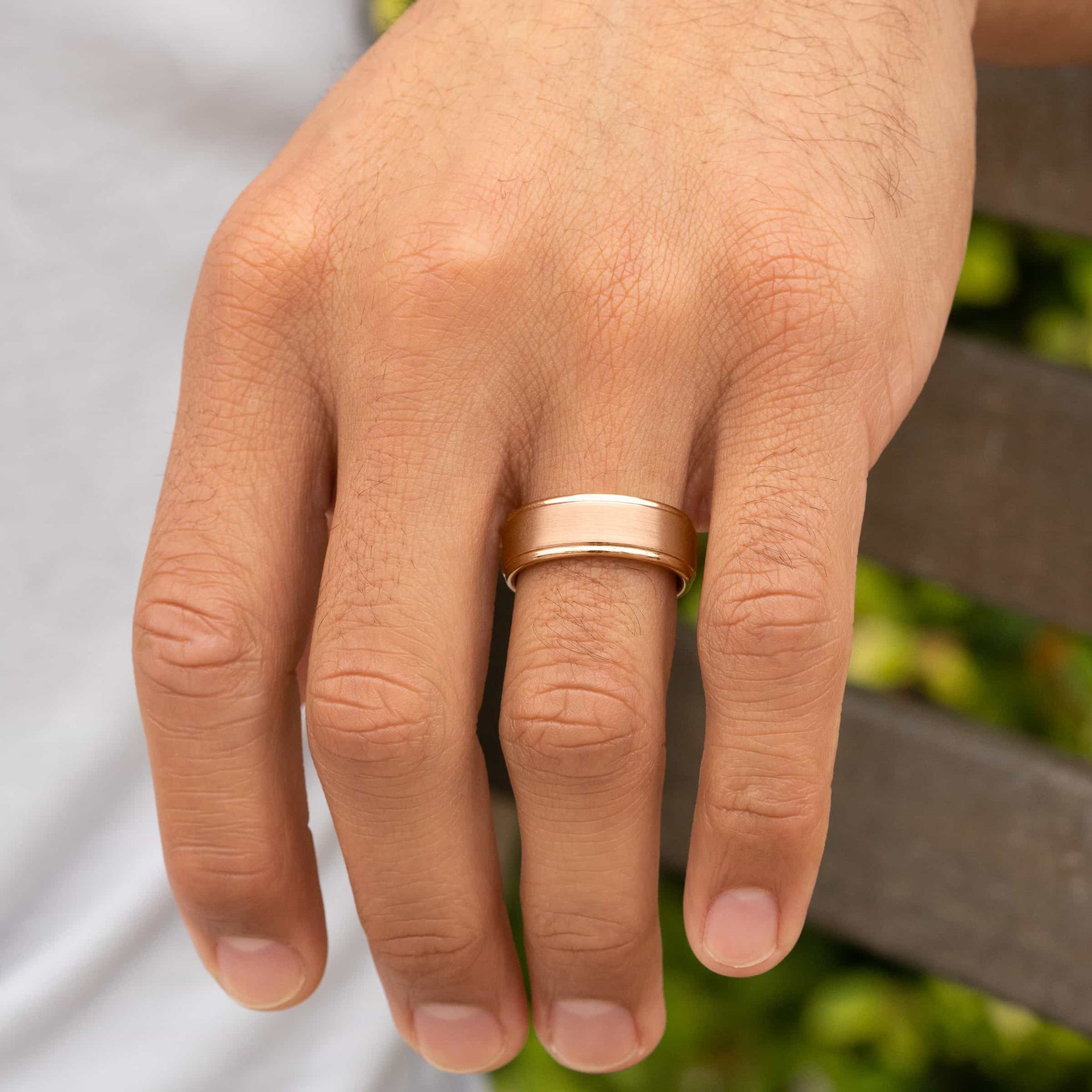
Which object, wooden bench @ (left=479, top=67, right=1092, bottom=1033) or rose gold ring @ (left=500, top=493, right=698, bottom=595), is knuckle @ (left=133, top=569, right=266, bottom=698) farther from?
wooden bench @ (left=479, top=67, right=1092, bottom=1033)

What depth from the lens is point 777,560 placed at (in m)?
0.55

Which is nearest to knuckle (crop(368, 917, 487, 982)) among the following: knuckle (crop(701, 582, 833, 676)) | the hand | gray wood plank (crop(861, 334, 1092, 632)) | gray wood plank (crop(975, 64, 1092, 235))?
the hand

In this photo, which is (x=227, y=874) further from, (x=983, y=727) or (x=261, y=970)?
(x=983, y=727)

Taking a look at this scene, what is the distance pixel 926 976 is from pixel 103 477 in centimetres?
108

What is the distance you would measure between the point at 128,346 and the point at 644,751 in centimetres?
50

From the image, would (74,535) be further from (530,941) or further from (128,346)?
(530,941)

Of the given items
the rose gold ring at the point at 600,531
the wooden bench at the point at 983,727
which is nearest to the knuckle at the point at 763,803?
the rose gold ring at the point at 600,531

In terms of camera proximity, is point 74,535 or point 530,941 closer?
point 530,941

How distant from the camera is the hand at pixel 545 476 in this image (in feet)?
1.83

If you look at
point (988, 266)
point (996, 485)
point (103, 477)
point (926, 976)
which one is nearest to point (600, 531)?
point (103, 477)

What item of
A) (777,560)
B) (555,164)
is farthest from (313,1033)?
(555,164)

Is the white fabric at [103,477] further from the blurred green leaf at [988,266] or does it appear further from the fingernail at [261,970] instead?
the blurred green leaf at [988,266]

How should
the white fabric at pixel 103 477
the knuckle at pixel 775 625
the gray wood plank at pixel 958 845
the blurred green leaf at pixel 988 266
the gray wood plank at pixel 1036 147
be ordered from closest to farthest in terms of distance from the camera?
the knuckle at pixel 775 625 → the white fabric at pixel 103 477 → the gray wood plank at pixel 1036 147 → the gray wood plank at pixel 958 845 → the blurred green leaf at pixel 988 266

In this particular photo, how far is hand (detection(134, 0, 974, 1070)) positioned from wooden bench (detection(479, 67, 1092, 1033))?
1.06ft
